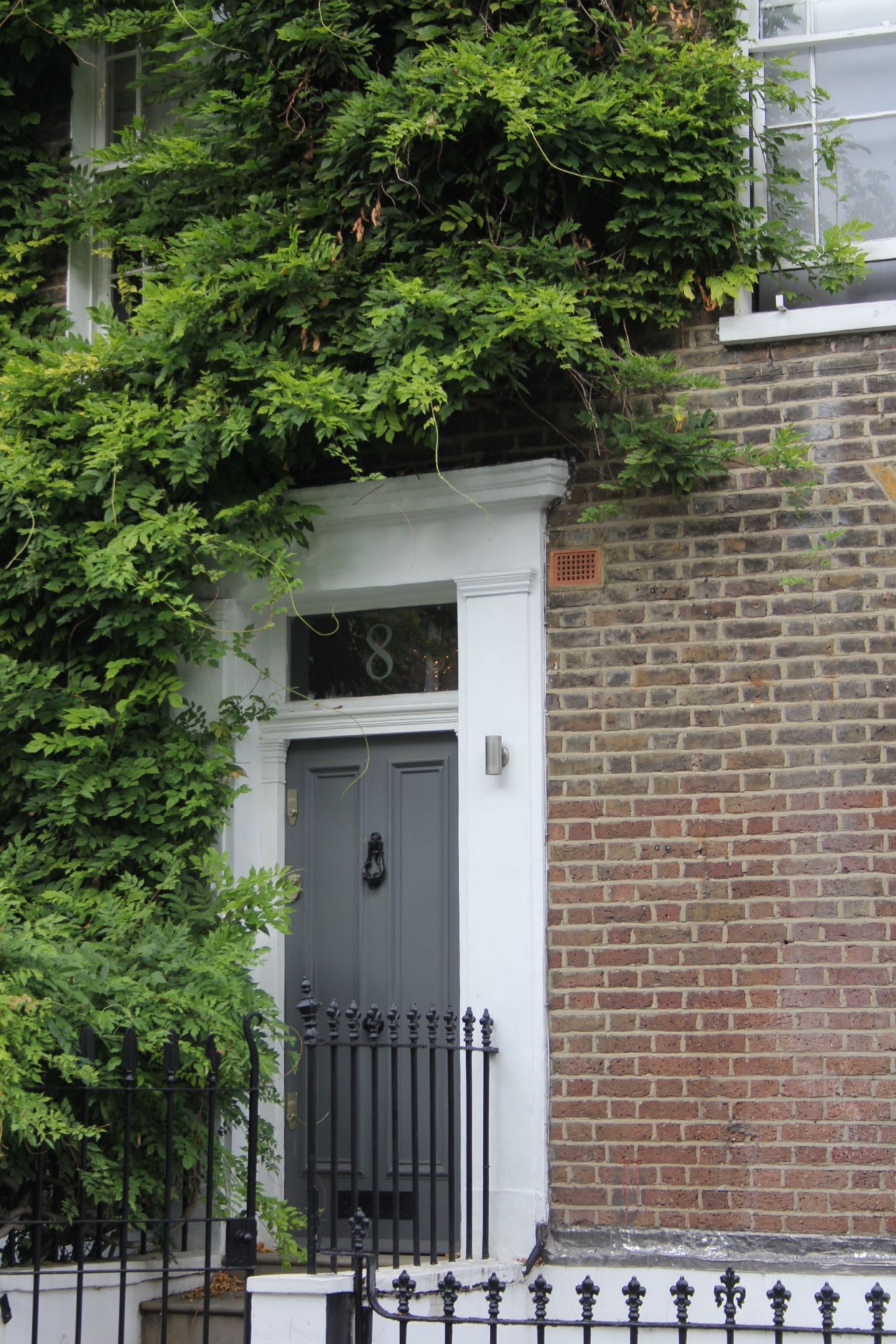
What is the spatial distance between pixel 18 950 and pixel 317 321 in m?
2.96

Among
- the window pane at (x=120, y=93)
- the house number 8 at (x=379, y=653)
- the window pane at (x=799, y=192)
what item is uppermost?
the window pane at (x=120, y=93)

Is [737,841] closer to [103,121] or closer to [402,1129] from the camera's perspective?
[402,1129]

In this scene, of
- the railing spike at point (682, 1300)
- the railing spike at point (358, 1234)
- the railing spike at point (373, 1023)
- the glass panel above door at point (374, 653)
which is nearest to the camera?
the railing spike at point (682, 1300)

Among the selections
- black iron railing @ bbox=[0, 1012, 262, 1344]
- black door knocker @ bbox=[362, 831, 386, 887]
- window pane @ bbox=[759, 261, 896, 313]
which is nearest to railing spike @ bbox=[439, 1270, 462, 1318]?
black iron railing @ bbox=[0, 1012, 262, 1344]

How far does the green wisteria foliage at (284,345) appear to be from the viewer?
19.7 ft

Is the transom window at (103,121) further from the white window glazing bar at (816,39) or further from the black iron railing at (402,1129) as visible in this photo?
the black iron railing at (402,1129)

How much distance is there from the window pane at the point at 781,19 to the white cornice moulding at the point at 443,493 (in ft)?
6.86

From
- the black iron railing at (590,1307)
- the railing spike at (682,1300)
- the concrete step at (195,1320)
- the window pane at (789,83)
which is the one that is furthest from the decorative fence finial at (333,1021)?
the window pane at (789,83)

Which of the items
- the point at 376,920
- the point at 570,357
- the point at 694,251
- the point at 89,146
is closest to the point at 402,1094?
the point at 376,920

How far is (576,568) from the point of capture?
6.23 meters

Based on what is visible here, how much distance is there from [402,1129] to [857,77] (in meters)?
4.84

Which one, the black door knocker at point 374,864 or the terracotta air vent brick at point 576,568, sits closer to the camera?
the terracotta air vent brick at point 576,568

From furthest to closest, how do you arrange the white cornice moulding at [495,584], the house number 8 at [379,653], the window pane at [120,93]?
the window pane at [120,93], the house number 8 at [379,653], the white cornice moulding at [495,584]

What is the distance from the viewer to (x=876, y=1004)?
18.2 feet
